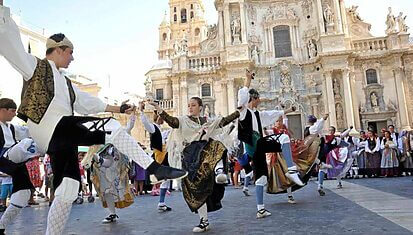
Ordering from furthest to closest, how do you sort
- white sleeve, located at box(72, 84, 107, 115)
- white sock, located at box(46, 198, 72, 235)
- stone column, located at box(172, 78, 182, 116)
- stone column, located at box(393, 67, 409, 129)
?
stone column, located at box(172, 78, 182, 116)
stone column, located at box(393, 67, 409, 129)
white sleeve, located at box(72, 84, 107, 115)
white sock, located at box(46, 198, 72, 235)

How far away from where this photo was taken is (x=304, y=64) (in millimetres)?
27875

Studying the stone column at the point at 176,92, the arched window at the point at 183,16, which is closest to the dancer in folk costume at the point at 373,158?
the stone column at the point at 176,92

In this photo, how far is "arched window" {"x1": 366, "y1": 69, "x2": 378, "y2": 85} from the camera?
2695 cm

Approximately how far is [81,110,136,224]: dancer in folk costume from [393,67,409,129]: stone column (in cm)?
2449

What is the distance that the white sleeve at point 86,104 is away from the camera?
3248 mm

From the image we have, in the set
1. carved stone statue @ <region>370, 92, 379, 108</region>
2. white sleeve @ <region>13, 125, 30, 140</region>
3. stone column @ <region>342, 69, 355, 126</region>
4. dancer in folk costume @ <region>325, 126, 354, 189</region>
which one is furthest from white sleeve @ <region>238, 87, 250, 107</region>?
carved stone statue @ <region>370, 92, 379, 108</region>

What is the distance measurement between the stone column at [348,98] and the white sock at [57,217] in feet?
82.9

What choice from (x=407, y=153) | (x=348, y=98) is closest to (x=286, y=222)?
(x=407, y=153)

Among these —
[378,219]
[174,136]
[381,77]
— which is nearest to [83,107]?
[174,136]

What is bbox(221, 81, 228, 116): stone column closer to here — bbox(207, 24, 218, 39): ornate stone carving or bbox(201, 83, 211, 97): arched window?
bbox(201, 83, 211, 97): arched window

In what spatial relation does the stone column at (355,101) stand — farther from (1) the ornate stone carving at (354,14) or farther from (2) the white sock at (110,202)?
(2) the white sock at (110,202)

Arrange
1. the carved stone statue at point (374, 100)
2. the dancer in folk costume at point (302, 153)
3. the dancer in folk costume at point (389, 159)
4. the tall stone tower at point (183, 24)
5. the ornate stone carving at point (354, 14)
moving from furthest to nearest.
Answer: the tall stone tower at point (183, 24) < the ornate stone carving at point (354, 14) < the carved stone statue at point (374, 100) < the dancer in folk costume at point (389, 159) < the dancer in folk costume at point (302, 153)

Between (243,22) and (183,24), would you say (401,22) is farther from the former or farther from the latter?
(183,24)

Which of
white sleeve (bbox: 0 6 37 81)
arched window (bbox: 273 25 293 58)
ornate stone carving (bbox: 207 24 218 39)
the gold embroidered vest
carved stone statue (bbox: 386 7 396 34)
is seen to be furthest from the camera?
ornate stone carving (bbox: 207 24 218 39)
